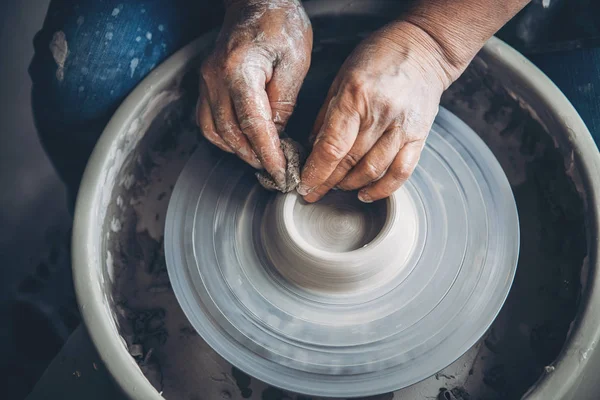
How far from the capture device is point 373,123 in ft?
4.56

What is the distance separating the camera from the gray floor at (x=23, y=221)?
220 cm

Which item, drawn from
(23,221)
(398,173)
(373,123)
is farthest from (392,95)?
(23,221)

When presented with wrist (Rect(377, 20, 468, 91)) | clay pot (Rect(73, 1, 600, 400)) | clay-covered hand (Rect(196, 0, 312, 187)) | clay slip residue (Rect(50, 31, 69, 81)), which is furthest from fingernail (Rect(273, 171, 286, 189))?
clay slip residue (Rect(50, 31, 69, 81))

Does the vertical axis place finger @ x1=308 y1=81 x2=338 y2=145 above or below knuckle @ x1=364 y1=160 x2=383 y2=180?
above

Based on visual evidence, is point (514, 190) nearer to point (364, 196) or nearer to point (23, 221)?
point (364, 196)

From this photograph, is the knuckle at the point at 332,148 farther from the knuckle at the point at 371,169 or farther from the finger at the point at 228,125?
the finger at the point at 228,125

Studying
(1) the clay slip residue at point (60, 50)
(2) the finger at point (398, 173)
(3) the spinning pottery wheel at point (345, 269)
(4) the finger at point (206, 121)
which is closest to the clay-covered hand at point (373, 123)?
(2) the finger at point (398, 173)

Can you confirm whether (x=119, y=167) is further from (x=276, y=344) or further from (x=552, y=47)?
(x=552, y=47)

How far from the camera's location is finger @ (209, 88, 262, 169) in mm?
1438

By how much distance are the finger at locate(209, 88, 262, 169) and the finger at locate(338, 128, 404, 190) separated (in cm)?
26

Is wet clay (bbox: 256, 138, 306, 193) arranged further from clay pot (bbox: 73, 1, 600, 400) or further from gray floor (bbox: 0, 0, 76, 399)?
gray floor (bbox: 0, 0, 76, 399)

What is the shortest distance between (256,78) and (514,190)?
0.81 meters

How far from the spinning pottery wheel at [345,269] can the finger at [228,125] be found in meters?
0.15

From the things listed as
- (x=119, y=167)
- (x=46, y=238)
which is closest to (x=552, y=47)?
(x=119, y=167)
